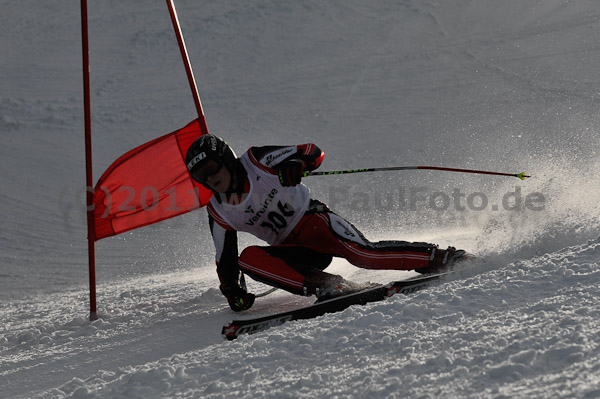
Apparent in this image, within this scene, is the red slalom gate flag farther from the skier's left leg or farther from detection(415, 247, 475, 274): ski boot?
detection(415, 247, 475, 274): ski boot

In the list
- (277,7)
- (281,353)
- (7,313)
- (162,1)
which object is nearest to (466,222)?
(7,313)

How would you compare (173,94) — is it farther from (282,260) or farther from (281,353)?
(281,353)

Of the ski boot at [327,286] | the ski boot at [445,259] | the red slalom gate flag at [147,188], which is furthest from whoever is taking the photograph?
the red slalom gate flag at [147,188]

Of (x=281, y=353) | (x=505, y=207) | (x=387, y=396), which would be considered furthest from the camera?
(x=505, y=207)

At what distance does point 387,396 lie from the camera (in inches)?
75.4

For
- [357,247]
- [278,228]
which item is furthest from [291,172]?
[357,247]

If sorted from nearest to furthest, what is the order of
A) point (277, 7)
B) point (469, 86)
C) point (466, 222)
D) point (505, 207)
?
point (505, 207) < point (466, 222) < point (469, 86) < point (277, 7)

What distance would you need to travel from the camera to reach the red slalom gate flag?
166 inches

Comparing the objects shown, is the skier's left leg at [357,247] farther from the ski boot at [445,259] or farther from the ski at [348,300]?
the ski at [348,300]

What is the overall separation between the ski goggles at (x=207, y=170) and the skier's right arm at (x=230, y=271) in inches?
12.7

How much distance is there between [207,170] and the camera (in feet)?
11.5

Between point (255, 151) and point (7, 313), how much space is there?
7.36ft

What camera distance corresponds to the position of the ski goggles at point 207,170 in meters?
3.48

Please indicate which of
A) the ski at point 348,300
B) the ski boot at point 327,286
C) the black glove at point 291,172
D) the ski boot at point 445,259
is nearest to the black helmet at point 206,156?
the black glove at point 291,172
